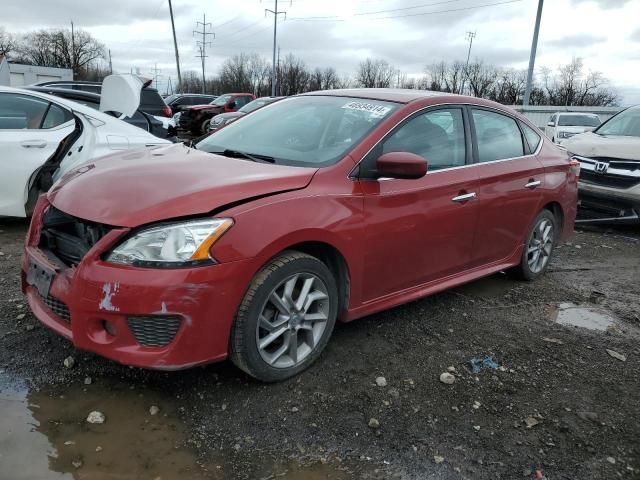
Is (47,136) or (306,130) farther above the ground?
(306,130)

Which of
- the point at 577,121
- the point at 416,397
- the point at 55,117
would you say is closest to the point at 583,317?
the point at 416,397

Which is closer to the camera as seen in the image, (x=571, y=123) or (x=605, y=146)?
(x=605, y=146)

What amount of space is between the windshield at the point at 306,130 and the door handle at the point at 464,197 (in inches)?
29.2

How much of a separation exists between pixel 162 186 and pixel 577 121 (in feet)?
61.2

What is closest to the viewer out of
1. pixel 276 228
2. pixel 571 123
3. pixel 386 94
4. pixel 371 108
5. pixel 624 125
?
pixel 276 228

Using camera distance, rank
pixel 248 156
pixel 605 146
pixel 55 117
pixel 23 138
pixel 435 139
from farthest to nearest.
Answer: pixel 605 146, pixel 55 117, pixel 23 138, pixel 435 139, pixel 248 156

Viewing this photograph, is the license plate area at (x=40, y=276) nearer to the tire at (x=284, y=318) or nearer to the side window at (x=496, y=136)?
the tire at (x=284, y=318)

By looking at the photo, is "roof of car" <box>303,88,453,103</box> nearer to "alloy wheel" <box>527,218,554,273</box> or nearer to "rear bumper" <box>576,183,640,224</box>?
"alloy wheel" <box>527,218,554,273</box>

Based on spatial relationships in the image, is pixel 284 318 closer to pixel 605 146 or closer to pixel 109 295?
pixel 109 295

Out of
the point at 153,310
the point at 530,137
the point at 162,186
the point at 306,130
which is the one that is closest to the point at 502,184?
the point at 530,137

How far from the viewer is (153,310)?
244 centimetres

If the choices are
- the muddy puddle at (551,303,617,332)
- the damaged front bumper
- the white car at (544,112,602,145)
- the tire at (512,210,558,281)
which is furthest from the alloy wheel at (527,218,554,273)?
the white car at (544,112,602,145)

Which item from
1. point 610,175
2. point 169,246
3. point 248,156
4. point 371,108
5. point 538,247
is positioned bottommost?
point 538,247

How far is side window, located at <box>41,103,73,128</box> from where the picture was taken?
5.52 metres
